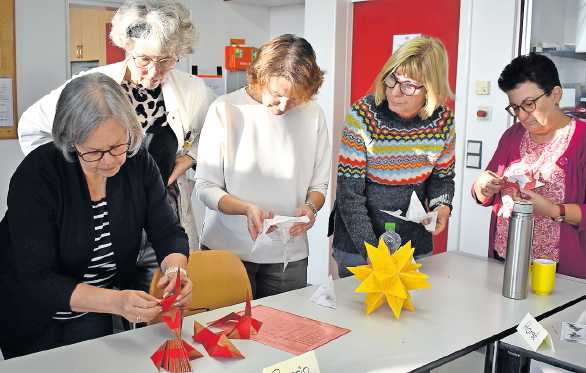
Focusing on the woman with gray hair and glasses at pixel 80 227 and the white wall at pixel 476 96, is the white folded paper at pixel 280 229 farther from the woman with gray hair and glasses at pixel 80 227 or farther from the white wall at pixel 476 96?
the white wall at pixel 476 96

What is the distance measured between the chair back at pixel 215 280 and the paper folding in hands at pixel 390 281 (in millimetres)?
448

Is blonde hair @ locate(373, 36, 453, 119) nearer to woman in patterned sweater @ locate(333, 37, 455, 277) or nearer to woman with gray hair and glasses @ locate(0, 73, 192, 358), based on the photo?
woman in patterned sweater @ locate(333, 37, 455, 277)

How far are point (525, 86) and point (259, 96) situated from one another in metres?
1.01

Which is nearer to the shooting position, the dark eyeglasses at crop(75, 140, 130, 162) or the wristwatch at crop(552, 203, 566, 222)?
the dark eyeglasses at crop(75, 140, 130, 162)

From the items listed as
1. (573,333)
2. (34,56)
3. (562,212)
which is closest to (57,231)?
(573,333)

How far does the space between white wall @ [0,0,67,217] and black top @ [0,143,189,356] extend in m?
2.64

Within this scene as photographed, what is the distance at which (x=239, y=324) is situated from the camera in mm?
1694

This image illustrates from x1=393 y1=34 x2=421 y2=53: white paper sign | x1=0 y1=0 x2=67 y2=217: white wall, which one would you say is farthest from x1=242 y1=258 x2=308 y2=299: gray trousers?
x1=0 y1=0 x2=67 y2=217: white wall

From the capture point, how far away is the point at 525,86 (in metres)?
2.37

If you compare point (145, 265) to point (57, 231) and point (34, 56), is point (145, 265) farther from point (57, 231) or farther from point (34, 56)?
point (34, 56)

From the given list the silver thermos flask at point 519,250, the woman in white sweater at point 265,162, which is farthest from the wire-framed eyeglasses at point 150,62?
the silver thermos flask at point 519,250

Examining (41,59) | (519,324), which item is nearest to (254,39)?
(41,59)

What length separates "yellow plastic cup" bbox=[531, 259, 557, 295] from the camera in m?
2.13

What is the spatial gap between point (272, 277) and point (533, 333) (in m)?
1.00
